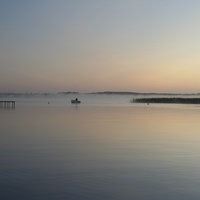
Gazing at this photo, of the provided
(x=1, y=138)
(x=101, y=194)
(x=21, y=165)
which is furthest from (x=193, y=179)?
(x=1, y=138)

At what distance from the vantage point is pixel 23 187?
9.21 m

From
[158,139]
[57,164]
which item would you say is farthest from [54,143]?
[158,139]

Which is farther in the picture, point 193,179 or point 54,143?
point 54,143

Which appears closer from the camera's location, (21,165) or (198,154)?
(21,165)

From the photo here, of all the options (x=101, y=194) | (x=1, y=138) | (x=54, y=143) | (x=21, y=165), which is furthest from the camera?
(x=1, y=138)

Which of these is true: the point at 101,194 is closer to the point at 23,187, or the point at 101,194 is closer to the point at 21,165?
the point at 23,187

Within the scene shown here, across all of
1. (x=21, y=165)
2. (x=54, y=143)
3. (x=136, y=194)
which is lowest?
(x=136, y=194)

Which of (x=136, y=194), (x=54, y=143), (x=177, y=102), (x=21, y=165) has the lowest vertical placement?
(x=136, y=194)

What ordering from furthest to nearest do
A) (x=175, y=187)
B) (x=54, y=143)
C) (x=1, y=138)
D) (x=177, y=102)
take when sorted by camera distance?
(x=177, y=102)
(x=1, y=138)
(x=54, y=143)
(x=175, y=187)

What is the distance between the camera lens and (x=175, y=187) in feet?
31.0

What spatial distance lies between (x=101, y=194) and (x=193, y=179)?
12.1 ft

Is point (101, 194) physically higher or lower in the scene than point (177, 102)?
lower

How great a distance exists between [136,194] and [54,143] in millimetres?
9995

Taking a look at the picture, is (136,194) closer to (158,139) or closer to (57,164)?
(57,164)
